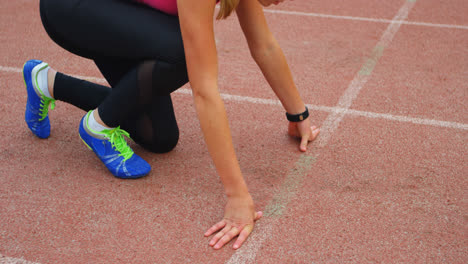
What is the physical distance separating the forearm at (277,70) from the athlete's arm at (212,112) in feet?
2.25

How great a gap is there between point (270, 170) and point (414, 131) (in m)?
1.04

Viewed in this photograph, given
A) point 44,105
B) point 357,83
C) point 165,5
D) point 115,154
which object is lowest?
point 357,83

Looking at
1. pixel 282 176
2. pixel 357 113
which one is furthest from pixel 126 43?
pixel 357 113

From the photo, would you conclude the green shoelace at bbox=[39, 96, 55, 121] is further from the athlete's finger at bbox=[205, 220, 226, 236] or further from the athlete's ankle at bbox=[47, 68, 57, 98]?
the athlete's finger at bbox=[205, 220, 226, 236]

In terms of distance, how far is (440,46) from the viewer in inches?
184

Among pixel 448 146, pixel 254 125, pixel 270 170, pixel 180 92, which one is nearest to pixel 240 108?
pixel 254 125

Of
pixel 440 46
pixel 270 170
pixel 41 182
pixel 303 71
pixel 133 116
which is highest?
pixel 133 116

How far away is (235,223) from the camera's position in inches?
89.7

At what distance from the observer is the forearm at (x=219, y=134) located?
7.07 ft

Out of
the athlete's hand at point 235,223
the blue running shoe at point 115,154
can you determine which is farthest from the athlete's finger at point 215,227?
the blue running shoe at point 115,154

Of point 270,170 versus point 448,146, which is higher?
point 270,170

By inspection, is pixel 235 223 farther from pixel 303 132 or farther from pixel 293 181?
pixel 303 132

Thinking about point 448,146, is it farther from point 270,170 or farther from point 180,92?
point 180,92

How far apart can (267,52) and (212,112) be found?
2.56 feet
